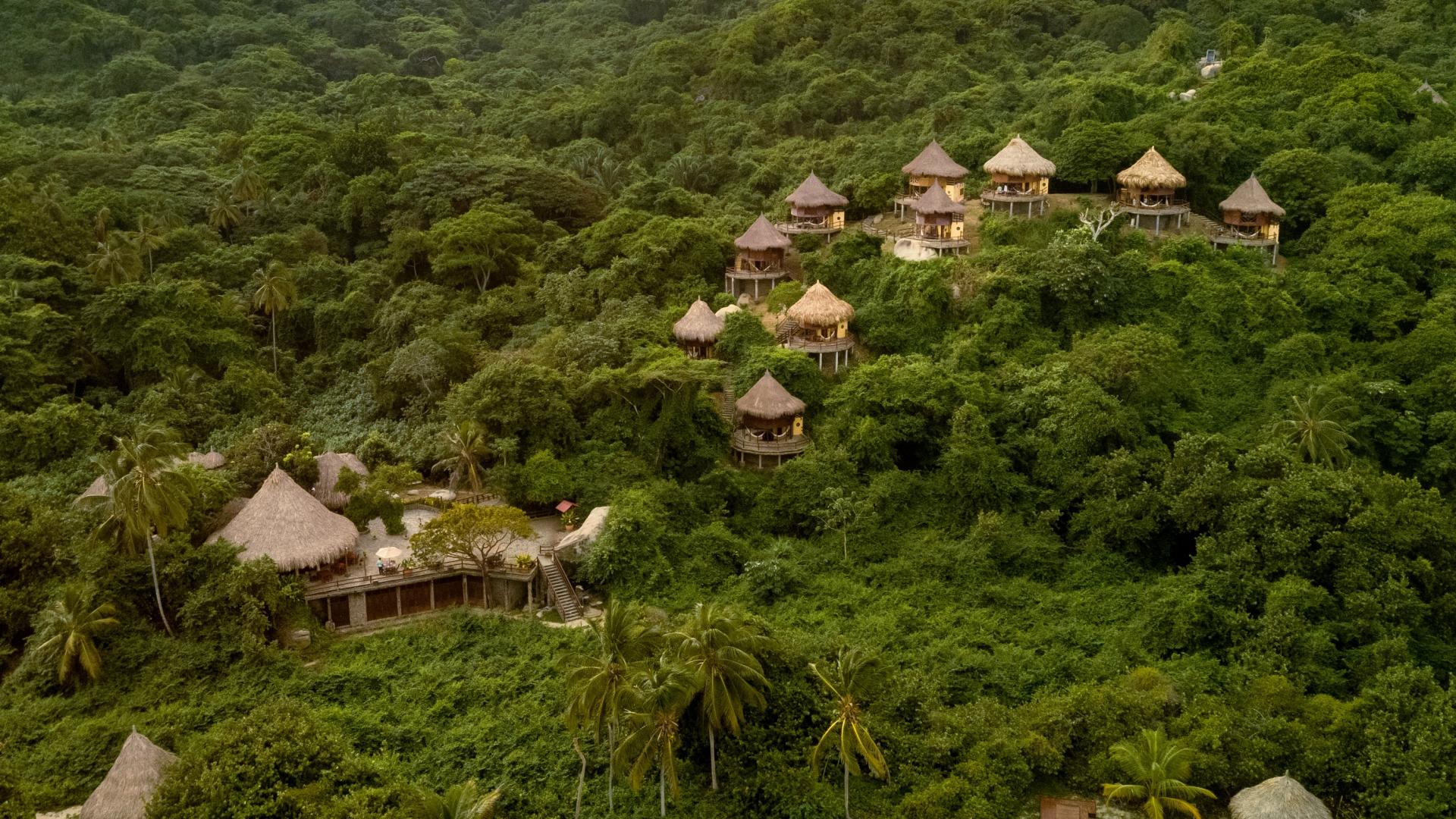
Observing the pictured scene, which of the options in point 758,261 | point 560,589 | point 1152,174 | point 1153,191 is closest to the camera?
point 560,589

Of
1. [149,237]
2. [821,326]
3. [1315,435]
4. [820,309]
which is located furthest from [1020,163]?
[149,237]

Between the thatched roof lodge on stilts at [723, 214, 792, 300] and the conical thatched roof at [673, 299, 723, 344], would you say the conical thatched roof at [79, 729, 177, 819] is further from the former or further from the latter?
the thatched roof lodge on stilts at [723, 214, 792, 300]

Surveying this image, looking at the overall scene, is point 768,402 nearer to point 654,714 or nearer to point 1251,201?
point 654,714

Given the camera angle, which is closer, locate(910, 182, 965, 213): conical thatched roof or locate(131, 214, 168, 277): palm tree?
locate(910, 182, 965, 213): conical thatched roof

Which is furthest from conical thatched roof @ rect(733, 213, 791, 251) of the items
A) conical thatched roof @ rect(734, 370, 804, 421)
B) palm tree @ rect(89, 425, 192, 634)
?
palm tree @ rect(89, 425, 192, 634)

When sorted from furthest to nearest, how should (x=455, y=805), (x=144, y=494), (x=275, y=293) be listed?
(x=275, y=293) → (x=144, y=494) → (x=455, y=805)

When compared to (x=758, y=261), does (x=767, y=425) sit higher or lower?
lower

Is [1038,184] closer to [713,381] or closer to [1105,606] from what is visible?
[713,381]
